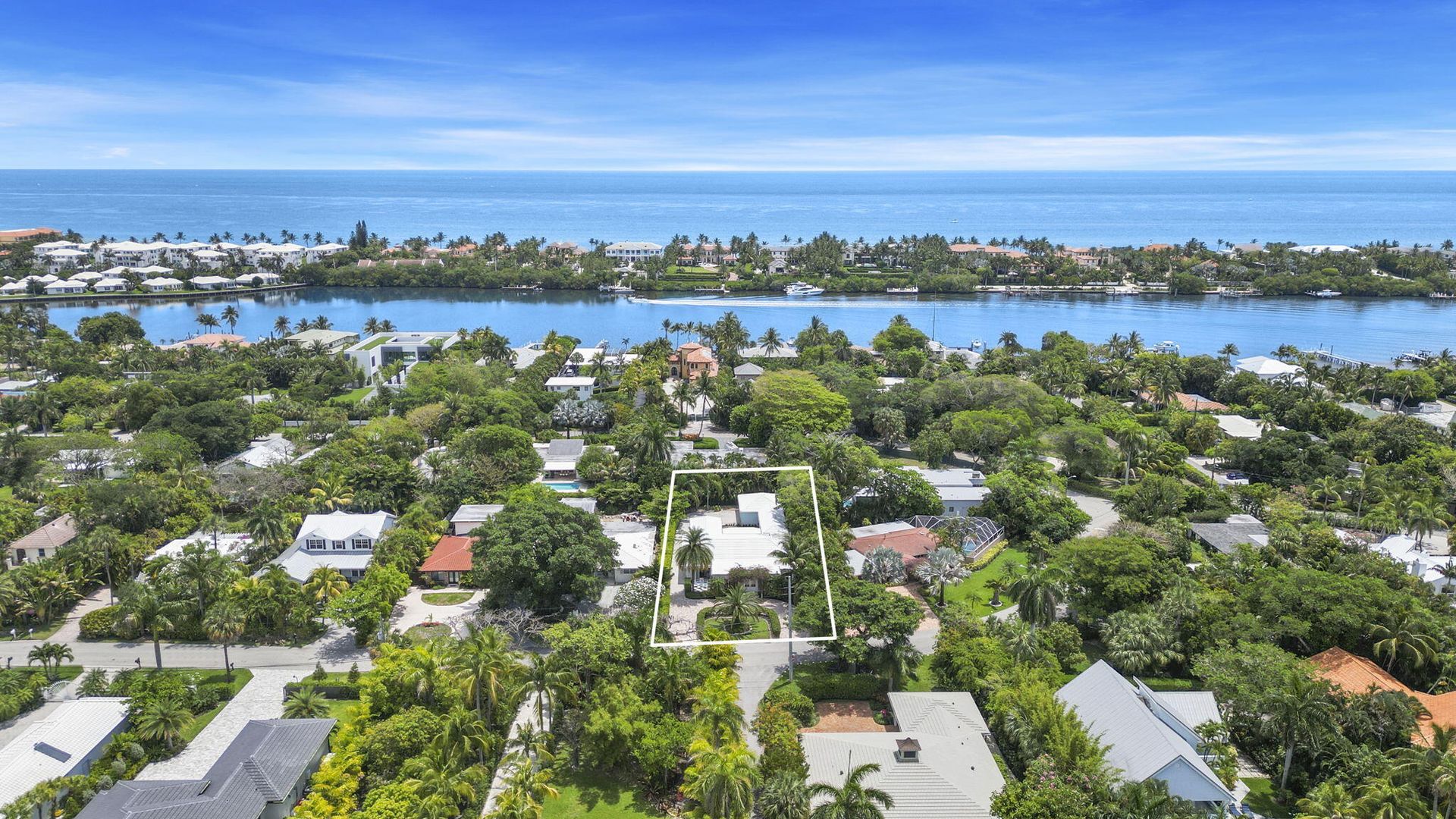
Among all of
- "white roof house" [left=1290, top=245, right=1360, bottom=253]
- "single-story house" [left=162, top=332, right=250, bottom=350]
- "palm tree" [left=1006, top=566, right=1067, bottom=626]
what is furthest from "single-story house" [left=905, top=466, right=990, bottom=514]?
"white roof house" [left=1290, top=245, right=1360, bottom=253]

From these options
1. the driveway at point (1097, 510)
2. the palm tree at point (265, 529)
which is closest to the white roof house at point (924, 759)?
the driveway at point (1097, 510)

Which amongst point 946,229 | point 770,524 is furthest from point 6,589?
point 946,229

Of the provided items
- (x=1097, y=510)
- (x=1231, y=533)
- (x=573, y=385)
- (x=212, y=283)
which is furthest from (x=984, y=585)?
(x=212, y=283)

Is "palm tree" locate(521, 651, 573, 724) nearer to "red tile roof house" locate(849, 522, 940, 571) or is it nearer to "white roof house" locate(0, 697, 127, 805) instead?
"white roof house" locate(0, 697, 127, 805)

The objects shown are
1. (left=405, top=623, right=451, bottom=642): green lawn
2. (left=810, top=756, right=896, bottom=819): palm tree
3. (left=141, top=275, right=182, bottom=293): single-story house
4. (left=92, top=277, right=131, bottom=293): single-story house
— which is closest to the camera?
(left=810, top=756, right=896, bottom=819): palm tree

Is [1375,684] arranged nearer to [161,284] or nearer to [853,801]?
[853,801]

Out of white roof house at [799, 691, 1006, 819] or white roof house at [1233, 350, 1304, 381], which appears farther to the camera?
white roof house at [1233, 350, 1304, 381]
